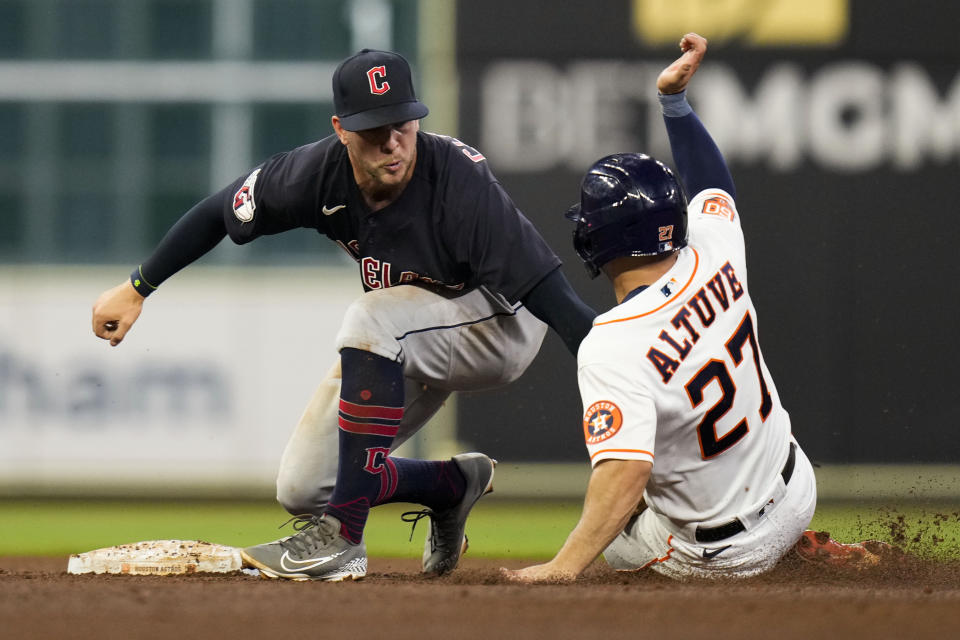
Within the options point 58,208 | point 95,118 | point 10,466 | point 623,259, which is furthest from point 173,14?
point 623,259

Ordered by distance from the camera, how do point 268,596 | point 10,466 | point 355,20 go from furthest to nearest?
1. point 355,20
2. point 10,466
3. point 268,596

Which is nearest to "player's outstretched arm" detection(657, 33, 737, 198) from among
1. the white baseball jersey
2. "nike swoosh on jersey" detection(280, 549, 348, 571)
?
the white baseball jersey

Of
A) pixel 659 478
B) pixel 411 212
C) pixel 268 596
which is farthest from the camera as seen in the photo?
pixel 411 212

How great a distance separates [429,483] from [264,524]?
3.25 m

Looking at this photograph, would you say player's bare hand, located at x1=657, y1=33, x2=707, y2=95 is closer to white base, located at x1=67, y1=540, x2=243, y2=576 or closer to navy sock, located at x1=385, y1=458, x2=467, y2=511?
navy sock, located at x1=385, y1=458, x2=467, y2=511

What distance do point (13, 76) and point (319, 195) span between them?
5135 millimetres

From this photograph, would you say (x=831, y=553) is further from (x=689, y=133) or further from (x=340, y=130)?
(x=340, y=130)

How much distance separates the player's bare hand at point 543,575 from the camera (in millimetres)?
2746

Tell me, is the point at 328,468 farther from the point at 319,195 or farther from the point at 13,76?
the point at 13,76

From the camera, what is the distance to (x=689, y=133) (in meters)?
3.39

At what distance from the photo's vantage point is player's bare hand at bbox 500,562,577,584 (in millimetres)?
2746

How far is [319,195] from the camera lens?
10.9 feet

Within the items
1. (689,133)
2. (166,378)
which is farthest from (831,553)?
(166,378)

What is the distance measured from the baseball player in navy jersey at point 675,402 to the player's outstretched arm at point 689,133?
25cm
